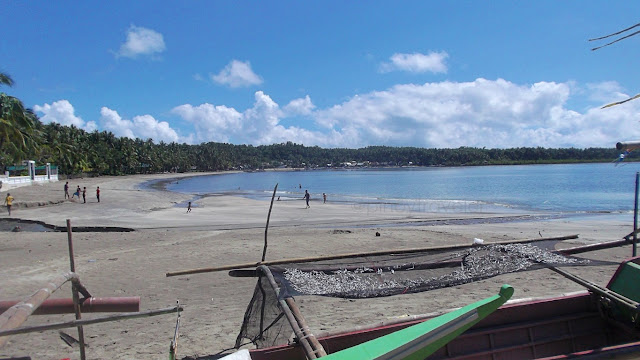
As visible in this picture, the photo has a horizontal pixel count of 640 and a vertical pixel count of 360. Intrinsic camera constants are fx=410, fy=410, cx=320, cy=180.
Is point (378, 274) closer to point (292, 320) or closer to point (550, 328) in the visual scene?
point (292, 320)

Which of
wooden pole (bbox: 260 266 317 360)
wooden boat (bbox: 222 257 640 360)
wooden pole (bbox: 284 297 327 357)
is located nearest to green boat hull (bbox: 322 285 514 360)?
wooden pole (bbox: 284 297 327 357)

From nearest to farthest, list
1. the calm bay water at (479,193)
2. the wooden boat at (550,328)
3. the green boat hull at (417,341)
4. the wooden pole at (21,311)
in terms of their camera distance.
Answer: the green boat hull at (417,341) < the wooden pole at (21,311) < the wooden boat at (550,328) < the calm bay water at (479,193)

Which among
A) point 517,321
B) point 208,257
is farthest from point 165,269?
point 517,321

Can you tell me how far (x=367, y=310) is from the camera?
737cm

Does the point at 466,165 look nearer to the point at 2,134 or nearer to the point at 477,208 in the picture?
the point at 477,208

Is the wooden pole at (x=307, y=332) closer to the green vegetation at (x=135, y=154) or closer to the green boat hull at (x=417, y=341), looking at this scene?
the green boat hull at (x=417, y=341)

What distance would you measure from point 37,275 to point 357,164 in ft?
620

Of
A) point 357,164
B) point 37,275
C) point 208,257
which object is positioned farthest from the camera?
point 357,164

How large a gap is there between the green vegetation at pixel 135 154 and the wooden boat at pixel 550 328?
1634 millimetres

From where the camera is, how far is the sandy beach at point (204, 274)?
6.30 meters

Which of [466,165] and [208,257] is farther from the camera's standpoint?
[466,165]

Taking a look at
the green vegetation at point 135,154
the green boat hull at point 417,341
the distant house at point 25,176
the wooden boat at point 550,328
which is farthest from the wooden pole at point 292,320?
the distant house at point 25,176

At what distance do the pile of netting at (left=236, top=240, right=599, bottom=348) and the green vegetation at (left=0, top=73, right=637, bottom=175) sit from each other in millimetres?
1900

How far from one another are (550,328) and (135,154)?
104m
